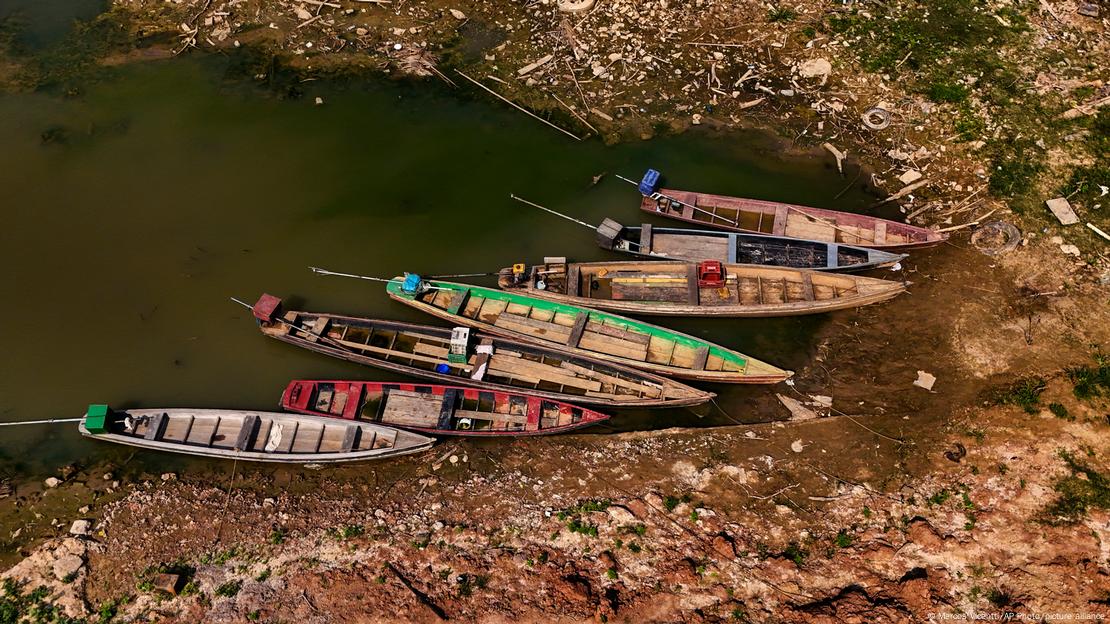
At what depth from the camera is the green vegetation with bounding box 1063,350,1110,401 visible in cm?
2211

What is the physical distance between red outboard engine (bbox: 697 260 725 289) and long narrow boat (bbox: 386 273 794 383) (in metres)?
2.67

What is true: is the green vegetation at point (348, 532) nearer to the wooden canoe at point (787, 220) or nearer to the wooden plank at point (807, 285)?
the wooden canoe at point (787, 220)

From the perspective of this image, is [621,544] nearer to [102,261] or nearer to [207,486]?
[207,486]

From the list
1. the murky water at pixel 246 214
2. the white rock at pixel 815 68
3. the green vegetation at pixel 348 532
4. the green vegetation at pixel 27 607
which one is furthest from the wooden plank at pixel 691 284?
the green vegetation at pixel 27 607

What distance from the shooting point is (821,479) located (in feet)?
70.0

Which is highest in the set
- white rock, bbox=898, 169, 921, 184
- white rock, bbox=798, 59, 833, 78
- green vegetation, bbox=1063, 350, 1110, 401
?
white rock, bbox=798, 59, 833, 78

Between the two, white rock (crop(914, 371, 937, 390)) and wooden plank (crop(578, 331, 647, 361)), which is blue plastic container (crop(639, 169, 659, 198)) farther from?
white rock (crop(914, 371, 937, 390))

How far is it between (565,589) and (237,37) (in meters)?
34.6

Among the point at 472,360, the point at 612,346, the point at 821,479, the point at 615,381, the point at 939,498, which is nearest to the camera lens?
the point at 939,498

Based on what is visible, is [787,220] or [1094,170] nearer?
[787,220]

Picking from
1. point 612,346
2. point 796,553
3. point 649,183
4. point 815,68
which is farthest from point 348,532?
point 815,68

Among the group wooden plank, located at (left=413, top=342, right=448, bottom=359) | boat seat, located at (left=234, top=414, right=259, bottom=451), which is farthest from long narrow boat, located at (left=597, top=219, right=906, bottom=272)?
boat seat, located at (left=234, top=414, right=259, bottom=451)

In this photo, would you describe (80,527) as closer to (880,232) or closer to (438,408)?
(438,408)

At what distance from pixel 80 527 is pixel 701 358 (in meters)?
23.1
